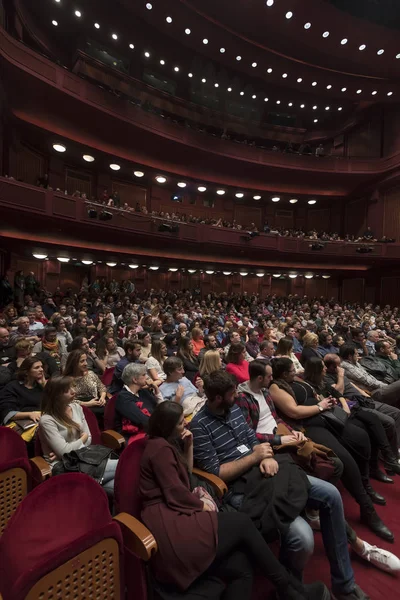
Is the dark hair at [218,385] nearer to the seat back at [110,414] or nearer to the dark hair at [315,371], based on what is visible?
the seat back at [110,414]

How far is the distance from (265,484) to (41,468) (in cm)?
117

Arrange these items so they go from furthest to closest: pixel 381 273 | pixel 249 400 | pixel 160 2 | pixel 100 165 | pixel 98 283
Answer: pixel 381 273 → pixel 100 165 → pixel 98 283 → pixel 160 2 → pixel 249 400

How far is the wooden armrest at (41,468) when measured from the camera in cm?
172

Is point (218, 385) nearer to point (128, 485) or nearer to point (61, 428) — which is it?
point (128, 485)

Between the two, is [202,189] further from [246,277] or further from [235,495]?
[235,495]

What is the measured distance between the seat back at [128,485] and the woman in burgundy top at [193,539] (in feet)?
0.23

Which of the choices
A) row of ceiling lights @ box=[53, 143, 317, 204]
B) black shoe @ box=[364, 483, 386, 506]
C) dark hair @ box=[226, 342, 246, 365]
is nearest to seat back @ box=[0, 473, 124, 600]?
black shoe @ box=[364, 483, 386, 506]

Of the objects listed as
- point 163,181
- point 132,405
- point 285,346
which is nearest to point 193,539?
point 132,405

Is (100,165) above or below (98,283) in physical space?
above

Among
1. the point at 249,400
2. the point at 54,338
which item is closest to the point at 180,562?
the point at 249,400

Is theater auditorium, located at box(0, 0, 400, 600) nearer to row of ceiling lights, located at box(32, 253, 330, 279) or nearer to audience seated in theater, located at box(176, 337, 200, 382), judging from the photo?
audience seated in theater, located at box(176, 337, 200, 382)

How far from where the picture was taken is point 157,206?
1470 cm

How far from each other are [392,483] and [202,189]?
14.2 m

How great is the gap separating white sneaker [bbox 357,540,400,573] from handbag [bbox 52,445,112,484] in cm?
153
